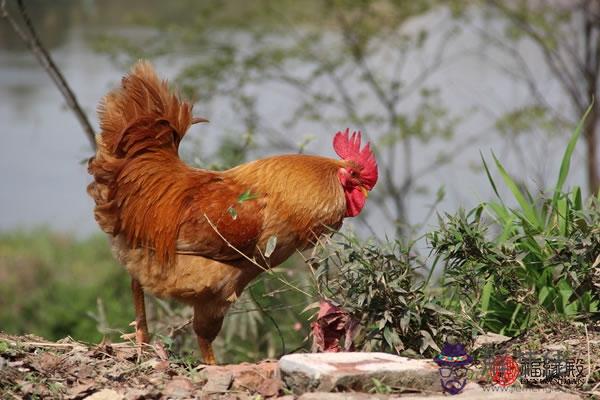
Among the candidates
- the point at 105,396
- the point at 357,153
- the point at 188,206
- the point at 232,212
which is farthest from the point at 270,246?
the point at 105,396

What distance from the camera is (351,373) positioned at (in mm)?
3336

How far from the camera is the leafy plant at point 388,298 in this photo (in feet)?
12.3

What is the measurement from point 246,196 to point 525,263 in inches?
54.3

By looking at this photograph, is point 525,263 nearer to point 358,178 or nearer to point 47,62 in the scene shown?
point 358,178

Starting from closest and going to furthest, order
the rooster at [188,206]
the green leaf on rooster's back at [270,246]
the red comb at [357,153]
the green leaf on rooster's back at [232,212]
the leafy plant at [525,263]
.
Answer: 1. the leafy plant at [525,263]
2. the green leaf on rooster's back at [270,246]
3. the green leaf on rooster's back at [232,212]
4. the rooster at [188,206]
5. the red comb at [357,153]

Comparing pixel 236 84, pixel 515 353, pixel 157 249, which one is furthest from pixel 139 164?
pixel 236 84

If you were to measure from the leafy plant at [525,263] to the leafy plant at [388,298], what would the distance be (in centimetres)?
18

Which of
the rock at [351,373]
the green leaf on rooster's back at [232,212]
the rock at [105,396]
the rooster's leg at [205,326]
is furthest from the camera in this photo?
the rooster's leg at [205,326]

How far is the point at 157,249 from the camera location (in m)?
4.35

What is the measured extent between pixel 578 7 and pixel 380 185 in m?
2.95

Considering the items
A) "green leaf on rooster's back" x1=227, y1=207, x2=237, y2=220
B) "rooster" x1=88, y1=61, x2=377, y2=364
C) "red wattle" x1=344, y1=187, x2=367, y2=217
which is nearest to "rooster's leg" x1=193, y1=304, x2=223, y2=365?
"rooster" x1=88, y1=61, x2=377, y2=364

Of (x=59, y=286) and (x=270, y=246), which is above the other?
(x=270, y=246)

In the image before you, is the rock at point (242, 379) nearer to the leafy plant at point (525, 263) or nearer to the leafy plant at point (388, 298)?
the leafy plant at point (388, 298)

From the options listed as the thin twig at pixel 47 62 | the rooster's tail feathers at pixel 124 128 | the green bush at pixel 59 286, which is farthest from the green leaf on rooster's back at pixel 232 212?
the green bush at pixel 59 286
